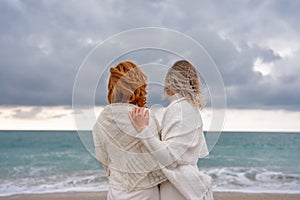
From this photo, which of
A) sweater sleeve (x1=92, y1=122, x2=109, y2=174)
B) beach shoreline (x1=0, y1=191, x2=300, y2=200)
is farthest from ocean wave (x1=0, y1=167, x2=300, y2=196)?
sweater sleeve (x1=92, y1=122, x2=109, y2=174)

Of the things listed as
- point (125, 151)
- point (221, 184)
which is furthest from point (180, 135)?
point (221, 184)

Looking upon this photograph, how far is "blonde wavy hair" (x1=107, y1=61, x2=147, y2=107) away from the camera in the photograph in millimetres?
2732

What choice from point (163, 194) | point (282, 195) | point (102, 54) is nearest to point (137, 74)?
point (102, 54)

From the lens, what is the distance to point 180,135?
2.69m

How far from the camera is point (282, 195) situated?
8.24m

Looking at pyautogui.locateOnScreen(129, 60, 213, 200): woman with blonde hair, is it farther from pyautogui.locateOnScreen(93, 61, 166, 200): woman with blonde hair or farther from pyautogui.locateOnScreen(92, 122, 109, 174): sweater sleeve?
pyautogui.locateOnScreen(92, 122, 109, 174): sweater sleeve

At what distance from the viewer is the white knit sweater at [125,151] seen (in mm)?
2752

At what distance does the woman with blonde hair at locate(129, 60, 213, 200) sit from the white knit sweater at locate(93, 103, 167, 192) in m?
0.07

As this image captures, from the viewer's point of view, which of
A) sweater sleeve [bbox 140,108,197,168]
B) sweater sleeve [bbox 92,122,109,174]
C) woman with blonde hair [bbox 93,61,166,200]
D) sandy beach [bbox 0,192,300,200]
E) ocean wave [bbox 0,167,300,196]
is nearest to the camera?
sweater sleeve [bbox 140,108,197,168]

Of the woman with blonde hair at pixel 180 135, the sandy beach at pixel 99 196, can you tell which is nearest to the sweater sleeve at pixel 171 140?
the woman with blonde hair at pixel 180 135

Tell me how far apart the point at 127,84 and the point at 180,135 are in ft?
1.58

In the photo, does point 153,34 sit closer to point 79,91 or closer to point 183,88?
point 183,88

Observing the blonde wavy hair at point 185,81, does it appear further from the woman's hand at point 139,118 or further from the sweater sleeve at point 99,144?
the sweater sleeve at point 99,144

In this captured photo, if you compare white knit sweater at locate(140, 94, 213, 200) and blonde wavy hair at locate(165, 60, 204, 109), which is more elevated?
blonde wavy hair at locate(165, 60, 204, 109)
